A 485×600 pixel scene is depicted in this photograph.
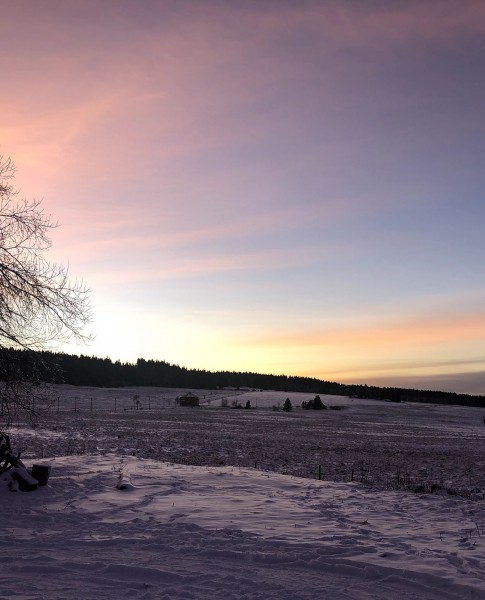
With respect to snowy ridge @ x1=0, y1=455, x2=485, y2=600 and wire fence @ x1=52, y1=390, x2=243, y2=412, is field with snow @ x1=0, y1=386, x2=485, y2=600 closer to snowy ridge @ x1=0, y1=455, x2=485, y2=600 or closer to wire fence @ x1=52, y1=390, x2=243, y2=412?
snowy ridge @ x1=0, y1=455, x2=485, y2=600

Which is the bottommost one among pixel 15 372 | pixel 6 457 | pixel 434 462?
pixel 434 462

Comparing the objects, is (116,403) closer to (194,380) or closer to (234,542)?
(234,542)

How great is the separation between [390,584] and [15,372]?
10.2 m

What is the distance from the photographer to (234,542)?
345 inches

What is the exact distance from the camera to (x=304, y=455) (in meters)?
23.9

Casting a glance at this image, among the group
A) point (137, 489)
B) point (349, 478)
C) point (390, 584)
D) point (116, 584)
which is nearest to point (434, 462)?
point (349, 478)

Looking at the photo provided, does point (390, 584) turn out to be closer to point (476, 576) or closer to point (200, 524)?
point (476, 576)

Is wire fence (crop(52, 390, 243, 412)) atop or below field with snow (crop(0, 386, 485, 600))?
below

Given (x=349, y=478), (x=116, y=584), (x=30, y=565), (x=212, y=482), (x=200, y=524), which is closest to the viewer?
(x=116, y=584)

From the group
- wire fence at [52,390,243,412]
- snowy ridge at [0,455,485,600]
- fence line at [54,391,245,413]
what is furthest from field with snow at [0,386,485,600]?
fence line at [54,391,245,413]

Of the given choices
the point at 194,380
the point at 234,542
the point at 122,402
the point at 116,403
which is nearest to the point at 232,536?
the point at 234,542

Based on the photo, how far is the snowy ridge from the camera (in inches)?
273

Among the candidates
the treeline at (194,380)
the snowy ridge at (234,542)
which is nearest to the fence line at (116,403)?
the treeline at (194,380)

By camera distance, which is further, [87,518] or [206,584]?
[87,518]
